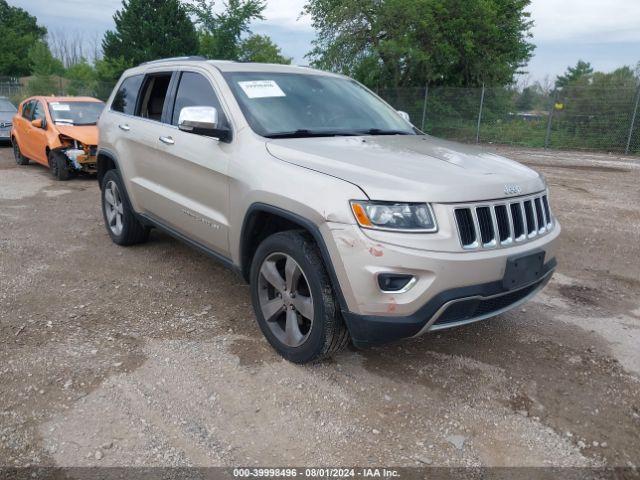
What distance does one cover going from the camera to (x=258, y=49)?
3828 cm

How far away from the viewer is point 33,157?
34.5ft

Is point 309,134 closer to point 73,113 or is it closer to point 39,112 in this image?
point 73,113

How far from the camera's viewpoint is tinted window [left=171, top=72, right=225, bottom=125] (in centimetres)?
383

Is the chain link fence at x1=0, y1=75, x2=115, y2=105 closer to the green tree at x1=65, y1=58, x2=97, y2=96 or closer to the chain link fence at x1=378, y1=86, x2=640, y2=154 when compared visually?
the green tree at x1=65, y1=58, x2=97, y2=96

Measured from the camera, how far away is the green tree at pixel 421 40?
20.6 m

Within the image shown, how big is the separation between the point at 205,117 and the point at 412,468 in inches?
92.6

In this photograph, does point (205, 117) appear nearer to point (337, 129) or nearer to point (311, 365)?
point (337, 129)

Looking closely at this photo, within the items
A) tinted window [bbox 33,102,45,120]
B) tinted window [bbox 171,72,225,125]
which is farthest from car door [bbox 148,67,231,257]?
tinted window [bbox 33,102,45,120]

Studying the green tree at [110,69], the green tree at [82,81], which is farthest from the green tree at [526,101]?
the green tree at [110,69]

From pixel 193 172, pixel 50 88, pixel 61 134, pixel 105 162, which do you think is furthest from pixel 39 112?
pixel 50 88

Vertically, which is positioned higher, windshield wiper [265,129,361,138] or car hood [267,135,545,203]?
windshield wiper [265,129,361,138]

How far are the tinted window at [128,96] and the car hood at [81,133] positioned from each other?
4.39 metres

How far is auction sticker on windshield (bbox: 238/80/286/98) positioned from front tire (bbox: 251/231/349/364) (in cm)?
116

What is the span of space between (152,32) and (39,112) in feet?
84.1
